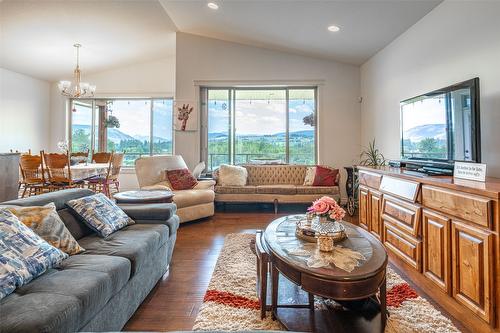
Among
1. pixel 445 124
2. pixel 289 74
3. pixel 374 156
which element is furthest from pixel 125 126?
pixel 445 124

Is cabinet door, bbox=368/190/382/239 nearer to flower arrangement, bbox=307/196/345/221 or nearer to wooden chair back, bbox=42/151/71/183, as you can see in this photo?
flower arrangement, bbox=307/196/345/221

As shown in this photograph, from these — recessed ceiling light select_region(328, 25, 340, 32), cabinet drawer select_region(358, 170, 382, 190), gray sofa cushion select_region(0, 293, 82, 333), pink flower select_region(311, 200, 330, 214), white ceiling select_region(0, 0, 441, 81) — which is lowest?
gray sofa cushion select_region(0, 293, 82, 333)

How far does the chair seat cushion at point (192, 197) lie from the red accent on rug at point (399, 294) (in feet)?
9.54

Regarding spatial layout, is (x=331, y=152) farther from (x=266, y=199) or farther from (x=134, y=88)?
(x=134, y=88)

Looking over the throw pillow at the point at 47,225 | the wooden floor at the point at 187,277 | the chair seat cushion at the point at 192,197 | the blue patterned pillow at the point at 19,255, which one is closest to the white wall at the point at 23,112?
the chair seat cushion at the point at 192,197

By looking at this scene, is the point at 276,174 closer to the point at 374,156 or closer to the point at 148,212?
the point at 374,156

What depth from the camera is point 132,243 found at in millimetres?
1860

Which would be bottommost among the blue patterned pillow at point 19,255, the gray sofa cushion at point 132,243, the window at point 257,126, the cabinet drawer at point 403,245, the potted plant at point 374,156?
the cabinet drawer at point 403,245

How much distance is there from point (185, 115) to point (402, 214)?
4.51m

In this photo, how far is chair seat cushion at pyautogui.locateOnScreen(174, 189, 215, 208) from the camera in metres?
4.03

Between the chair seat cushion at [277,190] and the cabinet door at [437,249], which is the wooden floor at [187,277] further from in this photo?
the cabinet door at [437,249]

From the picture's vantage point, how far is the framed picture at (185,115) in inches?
223

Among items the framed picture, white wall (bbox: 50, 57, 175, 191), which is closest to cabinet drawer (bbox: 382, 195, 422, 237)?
the framed picture

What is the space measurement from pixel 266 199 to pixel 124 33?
14.1 ft
